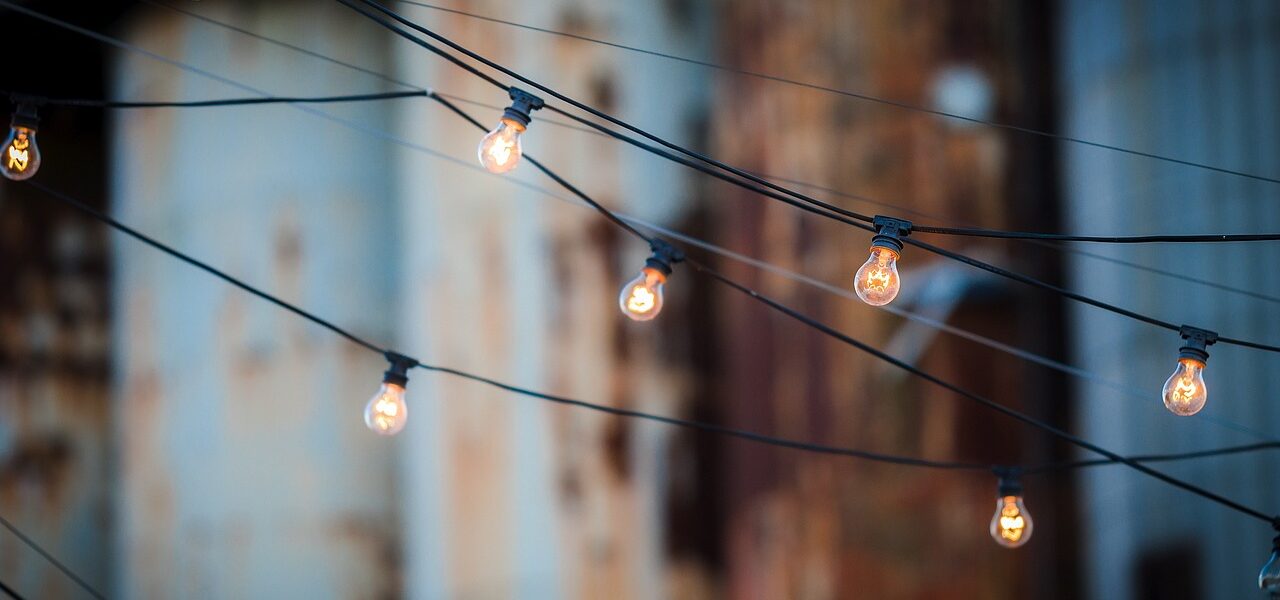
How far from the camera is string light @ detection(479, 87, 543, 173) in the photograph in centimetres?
496

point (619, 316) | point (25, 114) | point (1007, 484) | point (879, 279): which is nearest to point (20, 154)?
point (25, 114)

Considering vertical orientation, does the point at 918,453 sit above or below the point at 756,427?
below

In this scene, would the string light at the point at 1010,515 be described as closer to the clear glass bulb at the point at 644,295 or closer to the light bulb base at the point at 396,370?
the clear glass bulb at the point at 644,295

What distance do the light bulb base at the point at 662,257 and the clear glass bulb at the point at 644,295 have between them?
1 centimetres

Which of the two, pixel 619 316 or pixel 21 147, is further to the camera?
pixel 619 316

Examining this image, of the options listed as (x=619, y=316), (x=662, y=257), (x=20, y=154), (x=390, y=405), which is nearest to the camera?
(x=20, y=154)

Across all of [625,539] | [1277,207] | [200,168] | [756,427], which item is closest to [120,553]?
[200,168]

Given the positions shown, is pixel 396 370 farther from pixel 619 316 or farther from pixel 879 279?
pixel 619 316

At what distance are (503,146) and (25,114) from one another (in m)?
1.68

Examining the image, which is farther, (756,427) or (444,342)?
(444,342)

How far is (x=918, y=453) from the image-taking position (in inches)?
349

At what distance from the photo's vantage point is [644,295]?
17.1 feet

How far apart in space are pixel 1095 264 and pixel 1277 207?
129 centimetres

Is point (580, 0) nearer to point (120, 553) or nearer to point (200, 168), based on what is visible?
point (200, 168)
